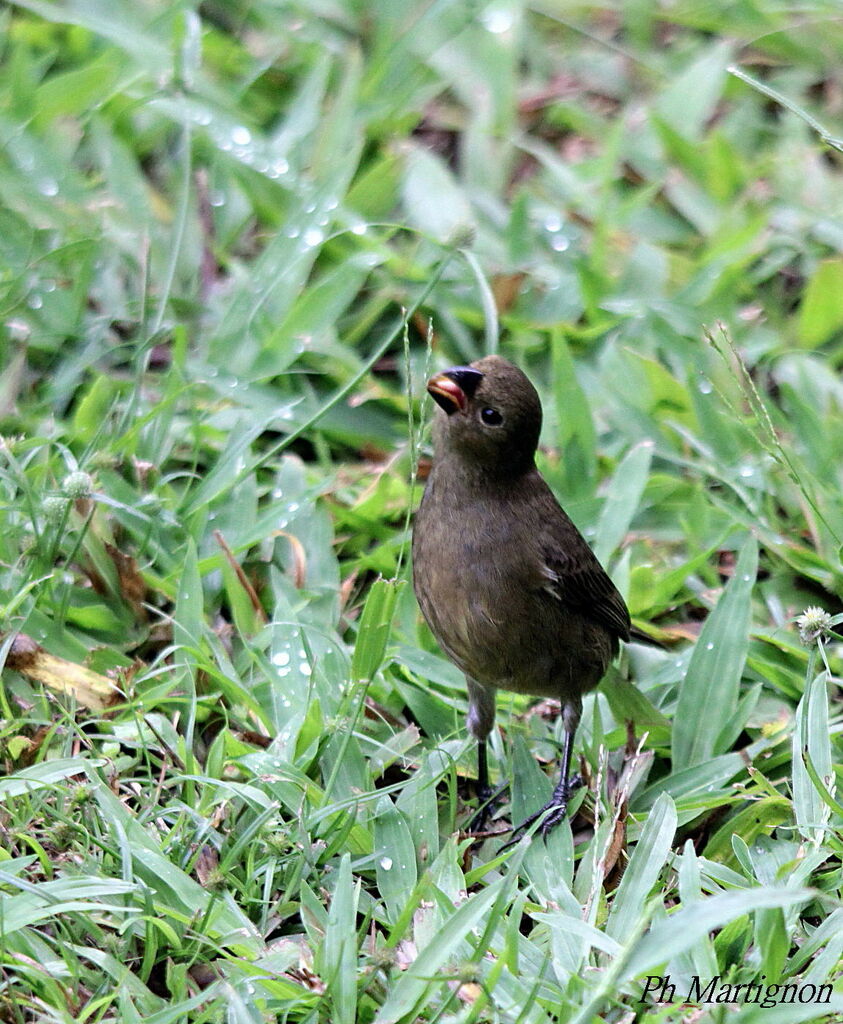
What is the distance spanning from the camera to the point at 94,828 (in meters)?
3.51

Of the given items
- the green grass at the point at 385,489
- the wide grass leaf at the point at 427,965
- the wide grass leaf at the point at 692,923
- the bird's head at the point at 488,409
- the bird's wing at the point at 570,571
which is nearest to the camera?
the wide grass leaf at the point at 692,923

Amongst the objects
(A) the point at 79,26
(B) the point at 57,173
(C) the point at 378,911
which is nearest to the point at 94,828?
(C) the point at 378,911

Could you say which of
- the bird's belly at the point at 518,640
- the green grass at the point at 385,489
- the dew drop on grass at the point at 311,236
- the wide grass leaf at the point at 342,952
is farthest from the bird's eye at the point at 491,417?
the dew drop on grass at the point at 311,236

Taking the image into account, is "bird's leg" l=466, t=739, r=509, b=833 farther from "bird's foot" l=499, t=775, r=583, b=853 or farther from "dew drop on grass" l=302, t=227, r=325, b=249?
"dew drop on grass" l=302, t=227, r=325, b=249

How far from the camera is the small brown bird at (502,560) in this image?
3.86 metres

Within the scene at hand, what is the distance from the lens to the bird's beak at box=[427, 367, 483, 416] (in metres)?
3.86

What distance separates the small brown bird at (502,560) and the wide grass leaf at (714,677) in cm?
39

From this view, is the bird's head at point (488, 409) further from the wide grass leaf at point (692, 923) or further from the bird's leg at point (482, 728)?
the wide grass leaf at point (692, 923)

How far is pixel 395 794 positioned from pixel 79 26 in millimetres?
4082

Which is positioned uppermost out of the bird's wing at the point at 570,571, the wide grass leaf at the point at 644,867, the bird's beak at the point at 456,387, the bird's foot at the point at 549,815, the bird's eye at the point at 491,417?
the bird's beak at the point at 456,387

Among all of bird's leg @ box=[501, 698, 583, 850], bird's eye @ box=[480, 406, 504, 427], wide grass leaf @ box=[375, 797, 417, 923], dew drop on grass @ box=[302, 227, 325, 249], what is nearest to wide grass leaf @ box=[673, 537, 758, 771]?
bird's leg @ box=[501, 698, 583, 850]

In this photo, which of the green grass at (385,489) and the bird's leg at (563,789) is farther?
the bird's leg at (563,789)

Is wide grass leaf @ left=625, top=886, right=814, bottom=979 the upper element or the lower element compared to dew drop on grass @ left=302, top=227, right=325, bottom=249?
upper

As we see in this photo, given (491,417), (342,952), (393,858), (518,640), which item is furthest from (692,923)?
(491,417)
